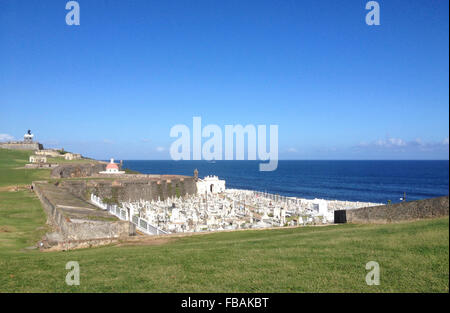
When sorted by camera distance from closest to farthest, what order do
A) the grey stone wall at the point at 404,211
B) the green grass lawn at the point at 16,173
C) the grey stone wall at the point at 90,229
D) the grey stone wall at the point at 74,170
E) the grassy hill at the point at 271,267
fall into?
the grassy hill at the point at 271,267, the grey stone wall at the point at 404,211, the grey stone wall at the point at 90,229, the green grass lawn at the point at 16,173, the grey stone wall at the point at 74,170

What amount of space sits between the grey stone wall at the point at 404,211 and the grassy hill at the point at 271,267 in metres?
1.16

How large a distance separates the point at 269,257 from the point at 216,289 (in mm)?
2410

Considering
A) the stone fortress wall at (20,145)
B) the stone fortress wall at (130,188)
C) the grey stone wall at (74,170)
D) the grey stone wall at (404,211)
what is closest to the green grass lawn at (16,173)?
the grey stone wall at (74,170)

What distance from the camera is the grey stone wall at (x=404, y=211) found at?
11.6 metres

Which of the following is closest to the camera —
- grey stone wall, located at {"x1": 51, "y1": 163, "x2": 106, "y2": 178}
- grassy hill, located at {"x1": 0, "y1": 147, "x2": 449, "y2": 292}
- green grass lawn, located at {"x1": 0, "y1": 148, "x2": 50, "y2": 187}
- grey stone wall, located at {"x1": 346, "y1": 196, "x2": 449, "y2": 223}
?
grassy hill, located at {"x1": 0, "y1": 147, "x2": 449, "y2": 292}

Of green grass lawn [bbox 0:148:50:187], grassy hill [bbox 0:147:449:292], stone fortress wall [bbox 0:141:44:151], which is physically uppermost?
stone fortress wall [bbox 0:141:44:151]

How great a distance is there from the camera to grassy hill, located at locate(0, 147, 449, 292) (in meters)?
6.35

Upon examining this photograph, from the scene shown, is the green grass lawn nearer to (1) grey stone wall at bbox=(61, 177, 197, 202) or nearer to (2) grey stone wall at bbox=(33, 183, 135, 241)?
(1) grey stone wall at bbox=(61, 177, 197, 202)

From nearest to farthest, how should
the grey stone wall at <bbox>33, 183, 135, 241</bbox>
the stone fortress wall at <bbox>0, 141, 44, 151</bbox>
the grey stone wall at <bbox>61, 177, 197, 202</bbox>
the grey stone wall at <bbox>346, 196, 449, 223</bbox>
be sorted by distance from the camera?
the grey stone wall at <bbox>346, 196, 449, 223</bbox>, the grey stone wall at <bbox>33, 183, 135, 241</bbox>, the grey stone wall at <bbox>61, 177, 197, 202</bbox>, the stone fortress wall at <bbox>0, 141, 44, 151</bbox>

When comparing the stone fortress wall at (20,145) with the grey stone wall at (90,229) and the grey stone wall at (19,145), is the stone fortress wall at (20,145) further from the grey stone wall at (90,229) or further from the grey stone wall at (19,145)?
the grey stone wall at (90,229)

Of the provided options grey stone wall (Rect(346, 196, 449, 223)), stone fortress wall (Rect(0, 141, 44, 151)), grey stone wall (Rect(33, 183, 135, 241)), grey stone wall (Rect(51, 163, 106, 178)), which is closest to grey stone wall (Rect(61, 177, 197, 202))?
grey stone wall (Rect(51, 163, 106, 178))

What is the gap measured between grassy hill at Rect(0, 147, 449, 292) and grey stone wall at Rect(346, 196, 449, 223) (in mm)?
1155
